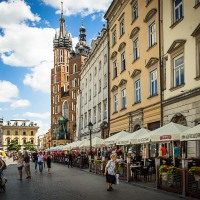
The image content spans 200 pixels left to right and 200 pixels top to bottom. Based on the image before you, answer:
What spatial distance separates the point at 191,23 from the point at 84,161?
18669 millimetres

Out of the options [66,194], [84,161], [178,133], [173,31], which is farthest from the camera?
[84,161]

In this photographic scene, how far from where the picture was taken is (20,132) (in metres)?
158

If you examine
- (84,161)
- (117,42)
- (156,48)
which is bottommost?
(84,161)

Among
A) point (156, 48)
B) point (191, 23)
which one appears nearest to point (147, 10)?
point (156, 48)

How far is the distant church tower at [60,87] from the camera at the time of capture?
9906cm

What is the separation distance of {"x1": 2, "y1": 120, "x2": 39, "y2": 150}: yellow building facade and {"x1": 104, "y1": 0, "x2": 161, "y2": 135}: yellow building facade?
126710 mm

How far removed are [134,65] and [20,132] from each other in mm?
136411

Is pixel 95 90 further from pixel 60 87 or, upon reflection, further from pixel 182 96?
pixel 60 87

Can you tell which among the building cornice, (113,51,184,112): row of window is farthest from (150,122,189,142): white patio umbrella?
(113,51,184,112): row of window

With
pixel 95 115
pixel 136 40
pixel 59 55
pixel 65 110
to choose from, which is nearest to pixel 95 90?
pixel 95 115

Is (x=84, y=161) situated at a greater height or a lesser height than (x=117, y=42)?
lesser

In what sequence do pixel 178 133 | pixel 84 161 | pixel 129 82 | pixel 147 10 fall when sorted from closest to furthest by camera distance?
pixel 178 133 → pixel 147 10 → pixel 129 82 → pixel 84 161

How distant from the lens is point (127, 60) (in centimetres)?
3036

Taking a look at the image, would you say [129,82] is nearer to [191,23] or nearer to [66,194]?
[191,23]
